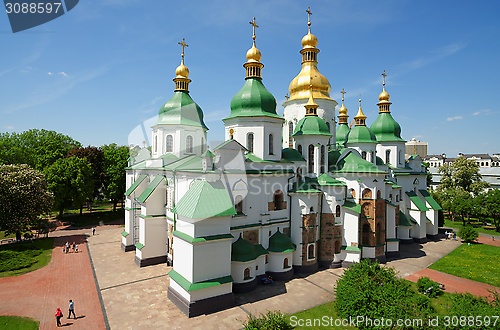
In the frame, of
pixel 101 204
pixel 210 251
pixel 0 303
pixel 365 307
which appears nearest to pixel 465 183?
pixel 365 307

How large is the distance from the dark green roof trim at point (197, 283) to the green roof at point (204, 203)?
3.62m

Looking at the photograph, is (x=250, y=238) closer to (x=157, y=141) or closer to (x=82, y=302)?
(x=82, y=302)

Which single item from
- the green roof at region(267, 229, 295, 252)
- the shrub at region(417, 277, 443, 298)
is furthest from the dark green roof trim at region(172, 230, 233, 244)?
the shrub at region(417, 277, 443, 298)

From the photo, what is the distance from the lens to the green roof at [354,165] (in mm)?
22116

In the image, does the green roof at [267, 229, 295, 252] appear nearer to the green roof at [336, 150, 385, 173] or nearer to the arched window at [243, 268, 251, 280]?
the arched window at [243, 268, 251, 280]

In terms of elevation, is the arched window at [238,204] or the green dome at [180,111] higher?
the green dome at [180,111]

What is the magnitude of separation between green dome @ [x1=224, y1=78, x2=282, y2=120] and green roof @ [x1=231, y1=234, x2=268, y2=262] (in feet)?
29.0

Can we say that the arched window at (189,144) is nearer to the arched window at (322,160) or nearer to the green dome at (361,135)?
the arched window at (322,160)

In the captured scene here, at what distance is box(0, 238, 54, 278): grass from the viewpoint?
20359 millimetres

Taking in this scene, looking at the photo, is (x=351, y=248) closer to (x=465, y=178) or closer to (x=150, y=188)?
(x=150, y=188)

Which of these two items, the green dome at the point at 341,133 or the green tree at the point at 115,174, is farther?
the green tree at the point at 115,174

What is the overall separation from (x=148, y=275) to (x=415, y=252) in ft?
78.4

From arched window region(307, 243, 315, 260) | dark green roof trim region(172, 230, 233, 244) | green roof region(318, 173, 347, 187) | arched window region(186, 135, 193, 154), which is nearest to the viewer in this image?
dark green roof trim region(172, 230, 233, 244)

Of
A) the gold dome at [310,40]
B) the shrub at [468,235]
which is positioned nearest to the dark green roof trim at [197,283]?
the gold dome at [310,40]
